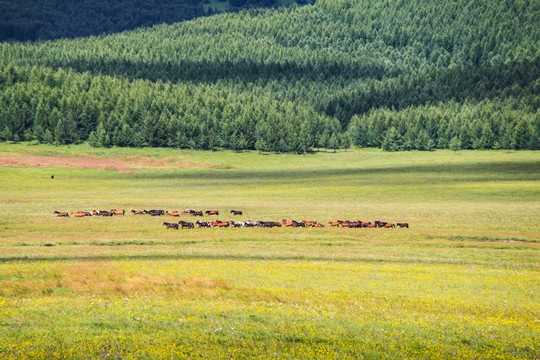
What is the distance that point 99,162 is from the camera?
12900 cm

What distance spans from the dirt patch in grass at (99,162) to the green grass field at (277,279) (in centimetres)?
4061

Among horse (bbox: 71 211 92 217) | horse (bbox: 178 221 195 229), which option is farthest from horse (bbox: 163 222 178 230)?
horse (bbox: 71 211 92 217)

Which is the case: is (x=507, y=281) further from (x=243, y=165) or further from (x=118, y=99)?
(x=118, y=99)

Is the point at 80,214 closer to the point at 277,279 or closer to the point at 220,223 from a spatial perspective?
the point at 220,223

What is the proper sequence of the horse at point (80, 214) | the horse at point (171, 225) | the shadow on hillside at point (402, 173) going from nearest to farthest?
the horse at point (171, 225)
the horse at point (80, 214)
the shadow on hillside at point (402, 173)

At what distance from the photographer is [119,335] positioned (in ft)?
56.0

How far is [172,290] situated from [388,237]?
95.6 feet

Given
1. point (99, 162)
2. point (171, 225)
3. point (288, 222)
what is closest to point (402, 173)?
point (288, 222)

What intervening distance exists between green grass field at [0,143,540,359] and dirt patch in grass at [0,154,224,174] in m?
40.6

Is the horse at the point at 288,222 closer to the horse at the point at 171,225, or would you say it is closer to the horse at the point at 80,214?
the horse at the point at 171,225

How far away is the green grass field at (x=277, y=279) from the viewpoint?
1730cm

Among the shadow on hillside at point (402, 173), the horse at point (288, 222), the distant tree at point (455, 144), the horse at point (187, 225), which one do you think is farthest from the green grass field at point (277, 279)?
the distant tree at point (455, 144)

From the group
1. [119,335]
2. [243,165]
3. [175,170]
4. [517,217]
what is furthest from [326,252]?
[243,165]

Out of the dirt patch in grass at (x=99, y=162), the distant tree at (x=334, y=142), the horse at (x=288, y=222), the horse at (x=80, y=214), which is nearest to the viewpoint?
the horse at (x=288, y=222)
